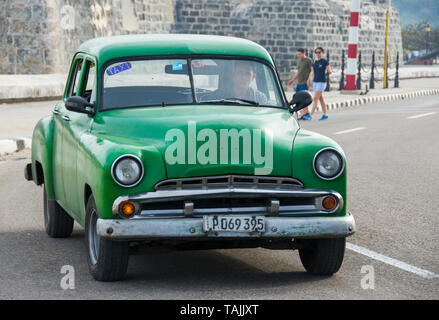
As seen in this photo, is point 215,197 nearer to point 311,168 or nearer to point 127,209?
point 127,209

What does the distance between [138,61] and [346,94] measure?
92.8 ft

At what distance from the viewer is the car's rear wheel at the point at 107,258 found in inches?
231

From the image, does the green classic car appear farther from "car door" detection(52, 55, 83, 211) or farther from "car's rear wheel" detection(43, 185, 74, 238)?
"car's rear wheel" detection(43, 185, 74, 238)

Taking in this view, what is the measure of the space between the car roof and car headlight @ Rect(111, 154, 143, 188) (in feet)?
5.05

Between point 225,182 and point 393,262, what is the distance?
1.64 m

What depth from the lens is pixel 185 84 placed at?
22.9ft

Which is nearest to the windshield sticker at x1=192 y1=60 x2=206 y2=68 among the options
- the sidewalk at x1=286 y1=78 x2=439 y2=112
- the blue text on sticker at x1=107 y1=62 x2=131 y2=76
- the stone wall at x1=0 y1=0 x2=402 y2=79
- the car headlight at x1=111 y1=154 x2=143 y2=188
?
the blue text on sticker at x1=107 y1=62 x2=131 y2=76

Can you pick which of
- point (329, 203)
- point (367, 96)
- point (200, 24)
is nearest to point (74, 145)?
point (329, 203)

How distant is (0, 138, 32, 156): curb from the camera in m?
15.7

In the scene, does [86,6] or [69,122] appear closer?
[69,122]

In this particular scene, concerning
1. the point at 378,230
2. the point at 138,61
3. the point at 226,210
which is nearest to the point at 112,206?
the point at 226,210

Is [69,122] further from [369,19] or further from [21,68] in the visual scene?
[369,19]

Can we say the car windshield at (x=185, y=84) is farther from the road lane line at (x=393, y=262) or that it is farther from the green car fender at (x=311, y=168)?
the road lane line at (x=393, y=262)
